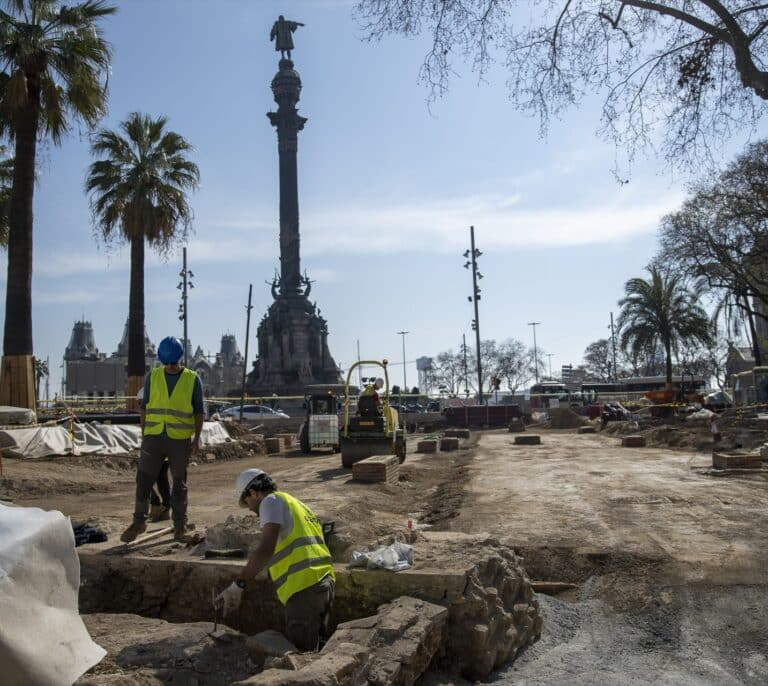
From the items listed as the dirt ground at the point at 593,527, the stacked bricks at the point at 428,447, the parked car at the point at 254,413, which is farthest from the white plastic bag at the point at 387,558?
the parked car at the point at 254,413

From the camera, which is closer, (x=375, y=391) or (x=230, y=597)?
(x=230, y=597)

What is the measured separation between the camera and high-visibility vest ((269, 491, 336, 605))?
4684 mm

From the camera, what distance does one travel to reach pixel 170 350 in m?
6.45

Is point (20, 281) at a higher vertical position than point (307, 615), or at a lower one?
higher

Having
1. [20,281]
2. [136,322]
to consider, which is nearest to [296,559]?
[20,281]

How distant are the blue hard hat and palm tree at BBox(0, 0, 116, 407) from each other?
42.2 feet

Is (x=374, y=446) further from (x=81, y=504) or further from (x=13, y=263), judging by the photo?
(x=13, y=263)

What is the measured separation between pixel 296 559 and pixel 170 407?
7.12 ft

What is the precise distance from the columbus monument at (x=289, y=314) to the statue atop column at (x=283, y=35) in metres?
3.83

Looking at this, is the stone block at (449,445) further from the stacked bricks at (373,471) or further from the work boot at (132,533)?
the work boot at (132,533)

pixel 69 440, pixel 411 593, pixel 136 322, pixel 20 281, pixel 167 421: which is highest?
pixel 20 281

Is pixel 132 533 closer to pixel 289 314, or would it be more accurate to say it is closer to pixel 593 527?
pixel 593 527

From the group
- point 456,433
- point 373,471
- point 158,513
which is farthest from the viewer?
point 456,433

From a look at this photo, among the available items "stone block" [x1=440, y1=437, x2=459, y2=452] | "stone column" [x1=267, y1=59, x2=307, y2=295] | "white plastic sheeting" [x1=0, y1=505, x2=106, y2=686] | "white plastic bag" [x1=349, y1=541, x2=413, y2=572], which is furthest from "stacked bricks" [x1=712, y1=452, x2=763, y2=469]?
"stone column" [x1=267, y1=59, x2=307, y2=295]
